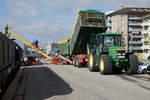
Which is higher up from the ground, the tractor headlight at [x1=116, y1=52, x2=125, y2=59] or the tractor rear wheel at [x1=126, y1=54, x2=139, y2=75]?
the tractor headlight at [x1=116, y1=52, x2=125, y2=59]

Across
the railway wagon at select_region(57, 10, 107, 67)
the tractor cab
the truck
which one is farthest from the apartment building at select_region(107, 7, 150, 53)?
the tractor cab

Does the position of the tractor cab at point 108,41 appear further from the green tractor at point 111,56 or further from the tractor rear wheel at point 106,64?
the tractor rear wheel at point 106,64

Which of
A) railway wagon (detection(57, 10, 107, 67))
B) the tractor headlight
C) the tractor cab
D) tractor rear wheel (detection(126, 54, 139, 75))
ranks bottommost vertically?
tractor rear wheel (detection(126, 54, 139, 75))

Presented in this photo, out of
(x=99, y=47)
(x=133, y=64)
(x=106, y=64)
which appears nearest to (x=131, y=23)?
(x=99, y=47)

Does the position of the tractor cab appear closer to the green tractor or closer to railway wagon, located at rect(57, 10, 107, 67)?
the green tractor

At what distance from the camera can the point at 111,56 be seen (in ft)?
41.8

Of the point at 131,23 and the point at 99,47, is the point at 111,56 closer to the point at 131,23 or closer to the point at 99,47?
the point at 99,47

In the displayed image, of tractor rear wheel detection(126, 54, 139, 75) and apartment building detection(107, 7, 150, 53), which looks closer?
tractor rear wheel detection(126, 54, 139, 75)

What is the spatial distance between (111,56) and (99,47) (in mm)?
1283

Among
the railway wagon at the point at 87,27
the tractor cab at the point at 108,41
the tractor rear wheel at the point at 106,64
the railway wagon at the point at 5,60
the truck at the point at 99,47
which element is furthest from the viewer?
the railway wagon at the point at 87,27

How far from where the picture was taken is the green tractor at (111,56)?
12.3 m

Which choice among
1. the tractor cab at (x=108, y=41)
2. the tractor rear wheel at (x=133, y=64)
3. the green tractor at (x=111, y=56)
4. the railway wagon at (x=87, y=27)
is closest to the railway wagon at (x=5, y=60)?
the green tractor at (x=111, y=56)

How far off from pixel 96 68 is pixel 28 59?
1134 cm

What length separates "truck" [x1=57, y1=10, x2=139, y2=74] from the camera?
12.4 m
